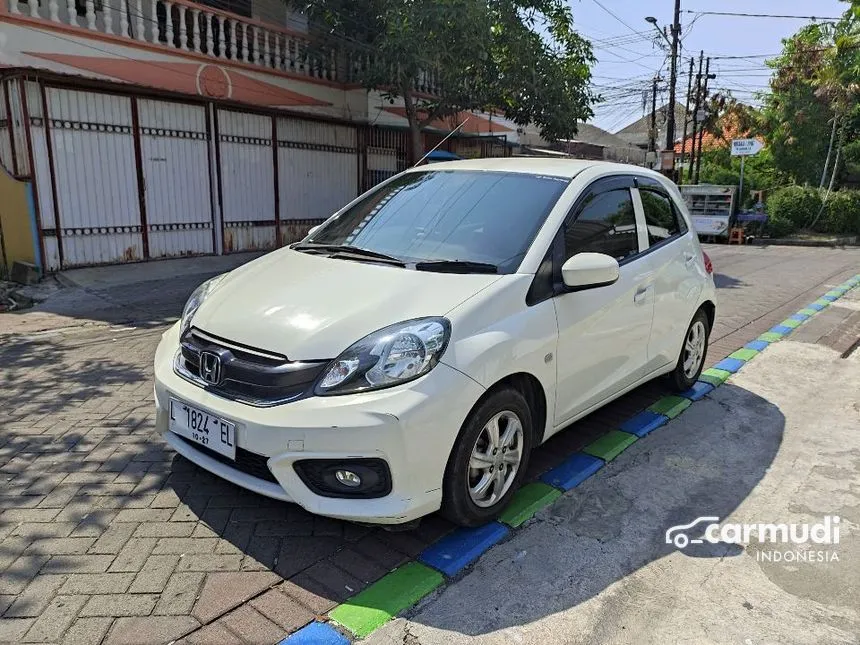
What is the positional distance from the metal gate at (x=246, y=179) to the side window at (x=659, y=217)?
325 inches

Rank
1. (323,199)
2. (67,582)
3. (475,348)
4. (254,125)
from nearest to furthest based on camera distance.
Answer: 1. (67,582)
2. (475,348)
3. (254,125)
4. (323,199)

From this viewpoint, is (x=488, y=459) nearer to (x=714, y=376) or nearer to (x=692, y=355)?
(x=692, y=355)

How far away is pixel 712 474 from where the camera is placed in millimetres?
3760

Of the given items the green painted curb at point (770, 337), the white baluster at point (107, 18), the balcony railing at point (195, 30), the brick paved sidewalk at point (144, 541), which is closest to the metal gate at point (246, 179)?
the balcony railing at point (195, 30)

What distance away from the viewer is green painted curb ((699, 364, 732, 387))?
17.6ft

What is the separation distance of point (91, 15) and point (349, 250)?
7726mm

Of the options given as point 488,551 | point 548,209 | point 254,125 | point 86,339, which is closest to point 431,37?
point 254,125

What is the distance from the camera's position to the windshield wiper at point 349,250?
10.9 ft

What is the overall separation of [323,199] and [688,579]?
1122cm

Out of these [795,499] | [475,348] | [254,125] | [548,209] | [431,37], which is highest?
[431,37]

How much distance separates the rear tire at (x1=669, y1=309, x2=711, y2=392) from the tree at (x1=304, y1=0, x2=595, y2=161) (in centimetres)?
645

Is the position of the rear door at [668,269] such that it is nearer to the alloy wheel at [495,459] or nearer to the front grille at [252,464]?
the alloy wheel at [495,459]

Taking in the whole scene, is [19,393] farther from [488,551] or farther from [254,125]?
[254,125]

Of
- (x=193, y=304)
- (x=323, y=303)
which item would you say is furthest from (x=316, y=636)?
(x=193, y=304)
